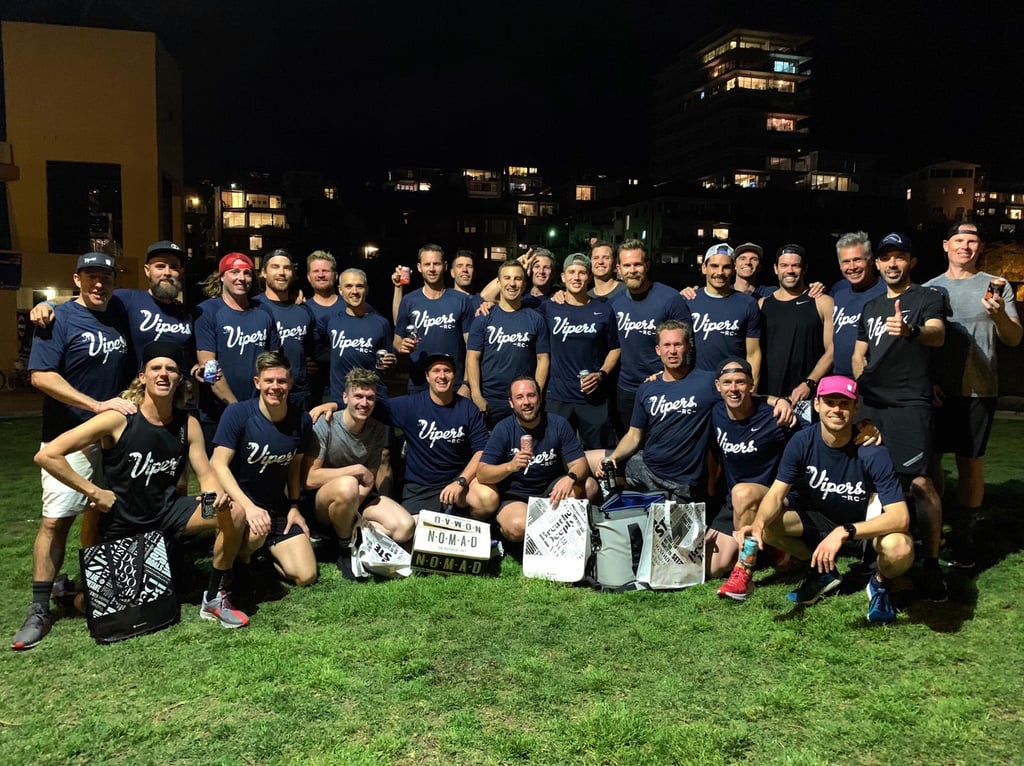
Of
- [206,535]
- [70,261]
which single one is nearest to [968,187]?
[70,261]

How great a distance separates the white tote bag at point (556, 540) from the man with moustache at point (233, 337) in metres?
2.58

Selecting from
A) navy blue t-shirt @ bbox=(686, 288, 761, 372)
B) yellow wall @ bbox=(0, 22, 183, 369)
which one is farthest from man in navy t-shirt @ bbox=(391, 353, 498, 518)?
yellow wall @ bbox=(0, 22, 183, 369)

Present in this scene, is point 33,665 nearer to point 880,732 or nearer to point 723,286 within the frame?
point 880,732

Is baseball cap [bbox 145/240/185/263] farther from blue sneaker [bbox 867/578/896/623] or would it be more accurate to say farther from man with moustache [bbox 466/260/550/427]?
blue sneaker [bbox 867/578/896/623]

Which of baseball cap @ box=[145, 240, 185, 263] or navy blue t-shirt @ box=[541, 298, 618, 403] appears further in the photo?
navy blue t-shirt @ box=[541, 298, 618, 403]

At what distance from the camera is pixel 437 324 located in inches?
270

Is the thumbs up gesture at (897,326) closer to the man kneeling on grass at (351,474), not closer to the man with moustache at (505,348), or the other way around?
the man with moustache at (505,348)

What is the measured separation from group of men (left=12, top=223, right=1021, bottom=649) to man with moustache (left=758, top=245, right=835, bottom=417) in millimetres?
19

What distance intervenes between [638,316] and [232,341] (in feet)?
11.4

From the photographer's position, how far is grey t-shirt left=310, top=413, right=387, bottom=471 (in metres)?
5.82

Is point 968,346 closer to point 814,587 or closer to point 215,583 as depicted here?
point 814,587

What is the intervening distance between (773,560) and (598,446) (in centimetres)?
175

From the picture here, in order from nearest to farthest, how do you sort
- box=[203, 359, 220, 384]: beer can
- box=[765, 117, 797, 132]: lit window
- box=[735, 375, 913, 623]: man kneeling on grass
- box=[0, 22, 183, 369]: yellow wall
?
box=[735, 375, 913, 623]: man kneeling on grass, box=[203, 359, 220, 384]: beer can, box=[0, 22, 183, 369]: yellow wall, box=[765, 117, 797, 132]: lit window

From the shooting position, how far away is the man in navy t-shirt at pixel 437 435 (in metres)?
5.87
